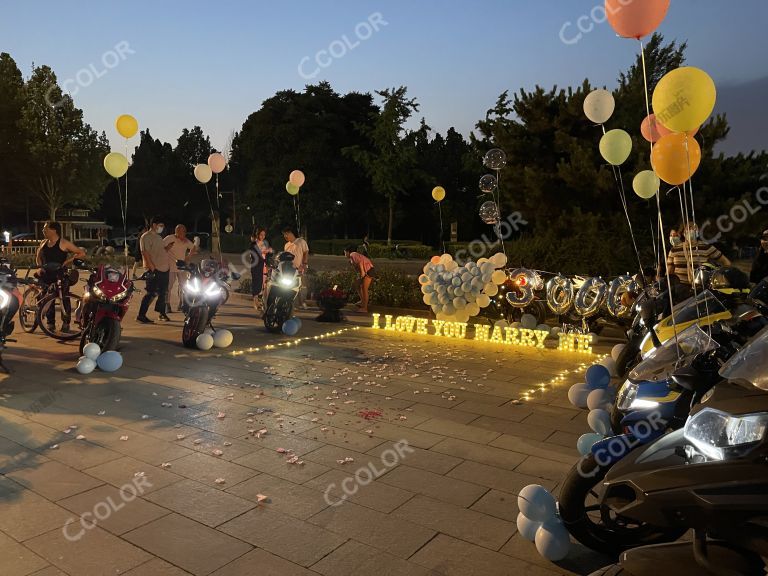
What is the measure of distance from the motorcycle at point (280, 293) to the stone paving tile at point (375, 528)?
6.47 meters

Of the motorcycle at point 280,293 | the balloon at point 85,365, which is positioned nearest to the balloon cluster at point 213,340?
the motorcycle at point 280,293

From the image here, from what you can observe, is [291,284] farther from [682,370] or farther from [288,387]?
[682,370]

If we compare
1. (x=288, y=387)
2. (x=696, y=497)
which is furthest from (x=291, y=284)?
(x=696, y=497)

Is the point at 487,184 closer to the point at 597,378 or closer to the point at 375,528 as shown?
the point at 597,378

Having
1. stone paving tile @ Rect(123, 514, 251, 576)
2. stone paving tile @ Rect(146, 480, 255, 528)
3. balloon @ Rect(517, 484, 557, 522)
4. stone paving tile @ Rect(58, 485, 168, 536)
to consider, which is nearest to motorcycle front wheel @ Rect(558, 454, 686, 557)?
balloon @ Rect(517, 484, 557, 522)

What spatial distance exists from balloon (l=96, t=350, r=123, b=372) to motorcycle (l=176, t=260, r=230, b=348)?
5.12 ft

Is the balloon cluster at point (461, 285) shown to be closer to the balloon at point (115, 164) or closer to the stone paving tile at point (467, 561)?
the stone paving tile at point (467, 561)

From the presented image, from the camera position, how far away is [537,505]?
129 inches

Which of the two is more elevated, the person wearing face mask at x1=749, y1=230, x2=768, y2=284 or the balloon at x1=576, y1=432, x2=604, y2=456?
the person wearing face mask at x1=749, y1=230, x2=768, y2=284

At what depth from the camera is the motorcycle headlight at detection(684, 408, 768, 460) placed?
2.07 metres

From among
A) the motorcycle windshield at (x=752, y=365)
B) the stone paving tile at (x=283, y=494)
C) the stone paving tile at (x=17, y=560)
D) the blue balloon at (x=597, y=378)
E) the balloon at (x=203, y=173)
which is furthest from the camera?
the balloon at (x=203, y=173)

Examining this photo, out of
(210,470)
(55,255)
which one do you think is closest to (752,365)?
(210,470)

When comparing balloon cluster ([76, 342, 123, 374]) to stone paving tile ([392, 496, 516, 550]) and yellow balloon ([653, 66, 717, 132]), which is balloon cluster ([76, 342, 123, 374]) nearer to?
stone paving tile ([392, 496, 516, 550])

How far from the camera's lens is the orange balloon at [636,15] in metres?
5.94
